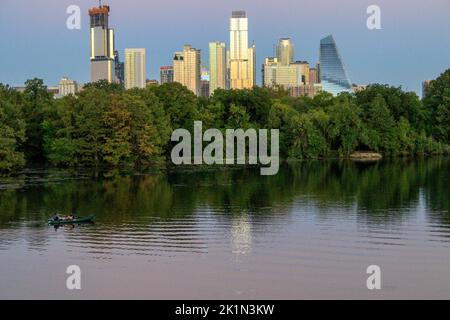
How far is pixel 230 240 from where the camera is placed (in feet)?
60.2

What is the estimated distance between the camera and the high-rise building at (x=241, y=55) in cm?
12594

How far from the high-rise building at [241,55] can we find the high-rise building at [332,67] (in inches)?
709

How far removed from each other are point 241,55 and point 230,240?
113766mm

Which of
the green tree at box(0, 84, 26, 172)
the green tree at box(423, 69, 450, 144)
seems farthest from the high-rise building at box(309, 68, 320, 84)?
the green tree at box(0, 84, 26, 172)

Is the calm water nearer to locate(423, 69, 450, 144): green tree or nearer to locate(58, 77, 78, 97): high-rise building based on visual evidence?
locate(423, 69, 450, 144): green tree

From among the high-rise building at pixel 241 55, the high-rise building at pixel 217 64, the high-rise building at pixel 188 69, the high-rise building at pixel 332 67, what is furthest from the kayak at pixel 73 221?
the high-rise building at pixel 217 64

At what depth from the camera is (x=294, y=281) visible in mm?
14188

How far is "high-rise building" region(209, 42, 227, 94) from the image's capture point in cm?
13125

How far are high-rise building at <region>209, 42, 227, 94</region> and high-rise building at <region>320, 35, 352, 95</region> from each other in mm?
25256
